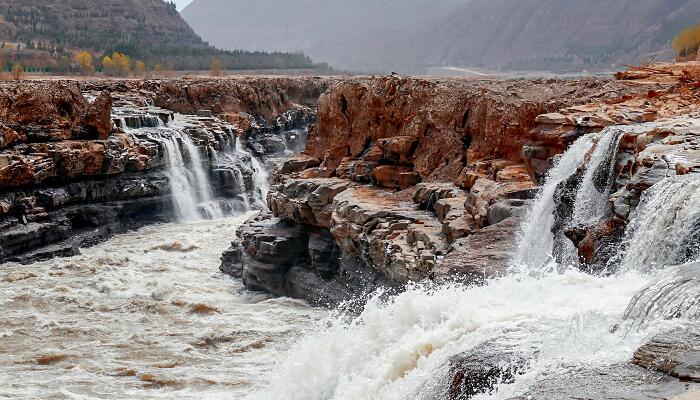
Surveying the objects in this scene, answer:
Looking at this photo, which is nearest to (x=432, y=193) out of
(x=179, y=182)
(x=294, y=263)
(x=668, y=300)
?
(x=294, y=263)

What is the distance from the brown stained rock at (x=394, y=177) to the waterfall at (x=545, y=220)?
21.9 feet

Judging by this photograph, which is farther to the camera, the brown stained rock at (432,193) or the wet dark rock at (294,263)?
the wet dark rock at (294,263)

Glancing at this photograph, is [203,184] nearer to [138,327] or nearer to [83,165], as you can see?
[83,165]

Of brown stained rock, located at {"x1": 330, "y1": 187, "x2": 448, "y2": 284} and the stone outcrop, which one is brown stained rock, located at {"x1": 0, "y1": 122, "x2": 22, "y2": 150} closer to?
brown stained rock, located at {"x1": 330, "y1": 187, "x2": 448, "y2": 284}

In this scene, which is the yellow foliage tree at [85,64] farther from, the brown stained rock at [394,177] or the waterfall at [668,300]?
the waterfall at [668,300]

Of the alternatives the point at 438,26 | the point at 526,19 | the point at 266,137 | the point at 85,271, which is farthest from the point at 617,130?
the point at 438,26

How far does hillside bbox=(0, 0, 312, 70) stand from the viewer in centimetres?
9056

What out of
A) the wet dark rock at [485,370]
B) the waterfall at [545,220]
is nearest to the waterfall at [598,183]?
the waterfall at [545,220]

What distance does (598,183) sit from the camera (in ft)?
46.0

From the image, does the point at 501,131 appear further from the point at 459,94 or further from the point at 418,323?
the point at 418,323

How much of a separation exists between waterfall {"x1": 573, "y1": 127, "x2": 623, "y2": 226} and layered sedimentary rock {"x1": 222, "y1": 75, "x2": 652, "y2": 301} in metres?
1.52

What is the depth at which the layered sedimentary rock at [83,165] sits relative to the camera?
27.2m

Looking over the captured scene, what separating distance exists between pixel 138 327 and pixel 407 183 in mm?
7834

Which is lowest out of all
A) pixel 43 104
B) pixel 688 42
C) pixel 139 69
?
pixel 43 104
